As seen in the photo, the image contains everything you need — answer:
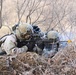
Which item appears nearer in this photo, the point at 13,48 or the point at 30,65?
the point at 30,65

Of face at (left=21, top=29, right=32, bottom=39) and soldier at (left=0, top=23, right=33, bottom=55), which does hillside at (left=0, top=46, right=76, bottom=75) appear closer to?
soldier at (left=0, top=23, right=33, bottom=55)

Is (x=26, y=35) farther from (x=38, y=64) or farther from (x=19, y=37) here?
(x=38, y=64)

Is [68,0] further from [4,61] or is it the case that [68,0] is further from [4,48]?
[4,61]

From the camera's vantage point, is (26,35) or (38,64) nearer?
(38,64)

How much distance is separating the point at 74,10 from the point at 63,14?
56.3 inches

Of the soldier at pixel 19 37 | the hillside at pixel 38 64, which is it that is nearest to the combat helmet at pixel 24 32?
the soldier at pixel 19 37

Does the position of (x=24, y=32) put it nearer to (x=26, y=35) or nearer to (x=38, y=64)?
(x=26, y=35)

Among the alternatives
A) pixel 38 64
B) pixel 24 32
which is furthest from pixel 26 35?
pixel 38 64

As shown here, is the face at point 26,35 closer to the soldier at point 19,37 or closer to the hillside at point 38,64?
the soldier at point 19,37

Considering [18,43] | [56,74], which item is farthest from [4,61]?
[18,43]

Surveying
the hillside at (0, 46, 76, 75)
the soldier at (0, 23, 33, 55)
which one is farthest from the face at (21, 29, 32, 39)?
the hillside at (0, 46, 76, 75)

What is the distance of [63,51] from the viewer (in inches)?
126

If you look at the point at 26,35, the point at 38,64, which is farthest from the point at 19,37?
the point at 38,64

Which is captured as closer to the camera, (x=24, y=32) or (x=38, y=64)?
(x=38, y=64)
